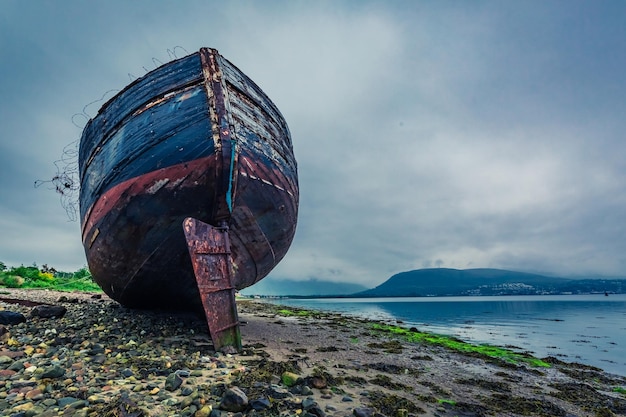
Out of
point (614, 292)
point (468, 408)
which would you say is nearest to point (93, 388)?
point (468, 408)

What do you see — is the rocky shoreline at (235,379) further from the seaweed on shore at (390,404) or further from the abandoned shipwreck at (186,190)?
the abandoned shipwreck at (186,190)

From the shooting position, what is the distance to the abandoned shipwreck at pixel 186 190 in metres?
5.09

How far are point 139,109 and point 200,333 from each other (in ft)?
13.5

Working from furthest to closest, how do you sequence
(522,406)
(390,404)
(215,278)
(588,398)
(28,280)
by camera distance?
1. (28,280)
2. (588,398)
3. (215,278)
4. (522,406)
5. (390,404)

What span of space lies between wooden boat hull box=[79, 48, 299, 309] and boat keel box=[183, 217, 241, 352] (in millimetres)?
414

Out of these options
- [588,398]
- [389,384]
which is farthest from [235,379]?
[588,398]

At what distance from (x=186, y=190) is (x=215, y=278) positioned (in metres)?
1.38

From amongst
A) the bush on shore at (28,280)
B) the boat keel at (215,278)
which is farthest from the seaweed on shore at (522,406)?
the bush on shore at (28,280)

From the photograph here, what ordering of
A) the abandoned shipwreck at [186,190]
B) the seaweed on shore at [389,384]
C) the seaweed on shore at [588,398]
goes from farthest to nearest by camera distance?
the abandoned shipwreck at [186,190], the seaweed on shore at [588,398], the seaweed on shore at [389,384]

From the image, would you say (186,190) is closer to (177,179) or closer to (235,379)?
(177,179)

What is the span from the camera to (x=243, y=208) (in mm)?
5672

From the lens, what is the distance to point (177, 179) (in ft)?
16.8

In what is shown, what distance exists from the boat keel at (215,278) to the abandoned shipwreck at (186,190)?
15 mm

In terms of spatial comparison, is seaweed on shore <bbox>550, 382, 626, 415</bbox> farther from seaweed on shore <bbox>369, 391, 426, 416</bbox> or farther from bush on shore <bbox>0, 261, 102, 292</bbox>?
bush on shore <bbox>0, 261, 102, 292</bbox>
